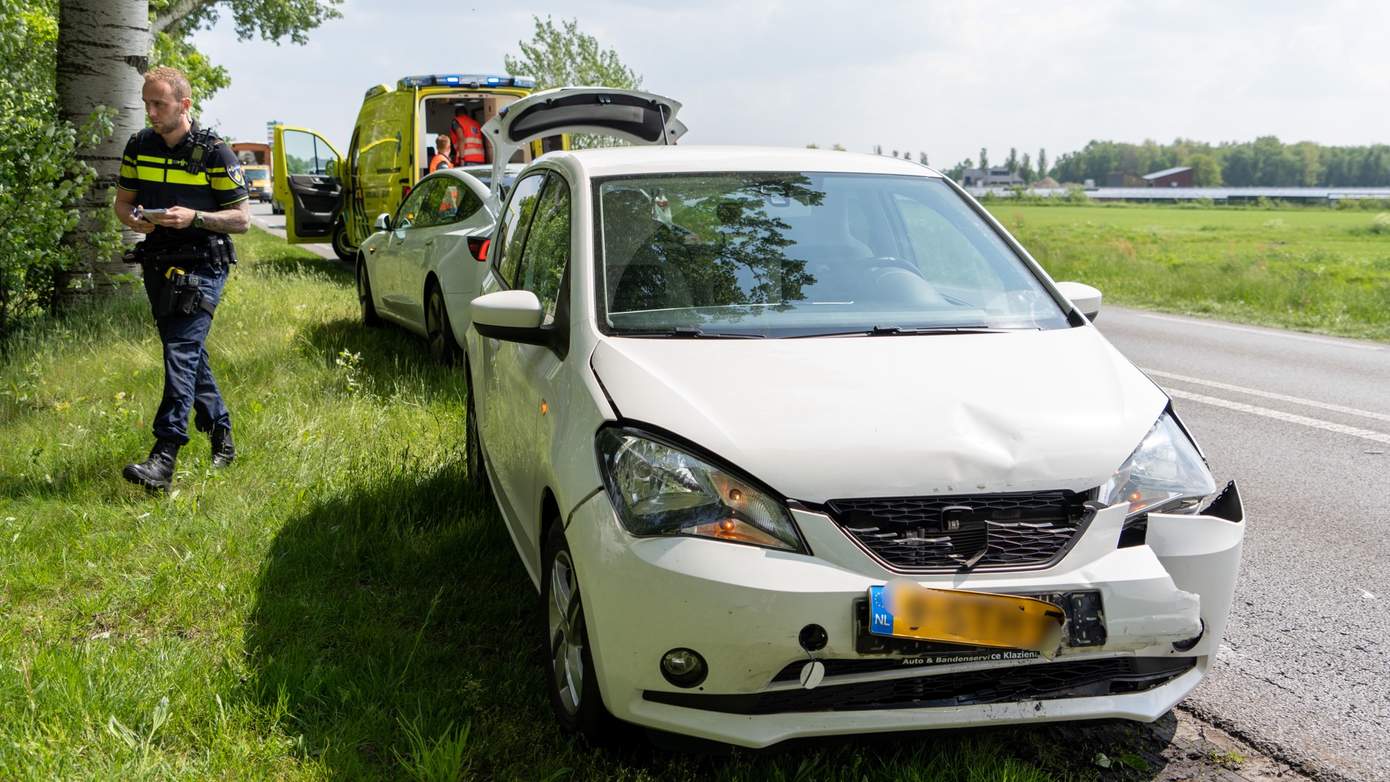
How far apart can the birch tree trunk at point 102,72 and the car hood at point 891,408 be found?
6989mm

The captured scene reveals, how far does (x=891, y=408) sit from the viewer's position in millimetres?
2854

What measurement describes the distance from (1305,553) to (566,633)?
10.8 ft

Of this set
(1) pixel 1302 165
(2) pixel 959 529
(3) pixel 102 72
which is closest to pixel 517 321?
(2) pixel 959 529

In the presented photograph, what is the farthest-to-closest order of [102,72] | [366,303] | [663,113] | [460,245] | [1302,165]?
[1302,165], [366,303], [663,113], [102,72], [460,245]

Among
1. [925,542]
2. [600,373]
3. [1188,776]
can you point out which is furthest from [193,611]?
[1188,776]

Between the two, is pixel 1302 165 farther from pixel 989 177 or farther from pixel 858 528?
pixel 858 528

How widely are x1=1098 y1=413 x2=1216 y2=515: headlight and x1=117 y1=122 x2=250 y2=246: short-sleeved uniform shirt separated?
4.14 meters

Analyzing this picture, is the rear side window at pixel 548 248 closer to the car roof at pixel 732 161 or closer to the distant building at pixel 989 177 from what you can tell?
the car roof at pixel 732 161

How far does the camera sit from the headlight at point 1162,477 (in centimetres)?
281

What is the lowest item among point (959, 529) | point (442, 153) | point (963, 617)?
point (963, 617)

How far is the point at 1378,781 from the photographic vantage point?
3.01m

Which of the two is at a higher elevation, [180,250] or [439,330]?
[180,250]

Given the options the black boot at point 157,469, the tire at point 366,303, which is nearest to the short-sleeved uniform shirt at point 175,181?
the black boot at point 157,469

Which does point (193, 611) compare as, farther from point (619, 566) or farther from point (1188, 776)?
point (1188, 776)
